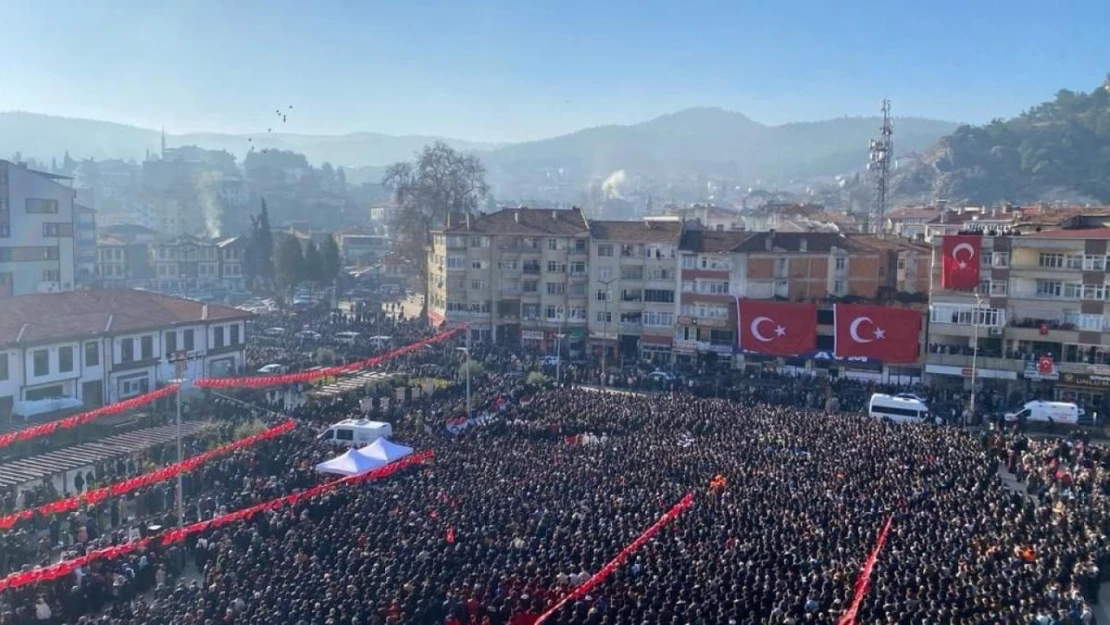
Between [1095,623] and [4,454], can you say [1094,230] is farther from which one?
[4,454]

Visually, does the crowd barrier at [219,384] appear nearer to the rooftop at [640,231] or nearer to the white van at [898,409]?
the rooftop at [640,231]

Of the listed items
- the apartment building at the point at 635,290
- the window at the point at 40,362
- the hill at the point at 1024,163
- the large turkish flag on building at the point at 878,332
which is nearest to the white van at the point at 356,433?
the window at the point at 40,362

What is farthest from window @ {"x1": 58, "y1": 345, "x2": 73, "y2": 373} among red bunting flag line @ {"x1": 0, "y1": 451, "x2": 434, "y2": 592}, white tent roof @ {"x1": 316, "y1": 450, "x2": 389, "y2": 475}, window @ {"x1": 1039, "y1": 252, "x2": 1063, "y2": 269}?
window @ {"x1": 1039, "y1": 252, "x2": 1063, "y2": 269}

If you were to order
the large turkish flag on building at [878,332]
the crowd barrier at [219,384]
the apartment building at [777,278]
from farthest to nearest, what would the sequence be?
the apartment building at [777,278], the large turkish flag on building at [878,332], the crowd barrier at [219,384]

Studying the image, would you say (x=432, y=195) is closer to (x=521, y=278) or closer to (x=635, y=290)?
(x=521, y=278)

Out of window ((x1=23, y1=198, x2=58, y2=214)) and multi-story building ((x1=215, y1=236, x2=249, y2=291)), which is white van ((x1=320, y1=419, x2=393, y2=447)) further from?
multi-story building ((x1=215, y1=236, x2=249, y2=291))

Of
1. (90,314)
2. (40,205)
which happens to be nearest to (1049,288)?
(90,314)

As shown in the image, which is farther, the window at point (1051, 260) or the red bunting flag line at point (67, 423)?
the window at point (1051, 260)
